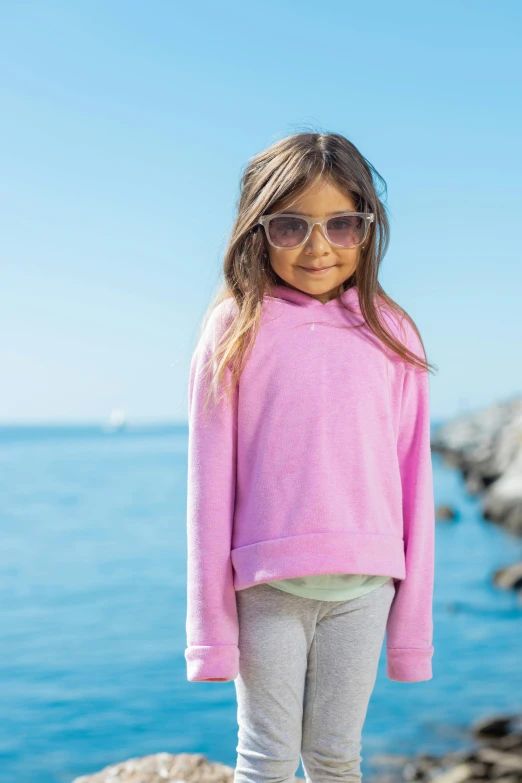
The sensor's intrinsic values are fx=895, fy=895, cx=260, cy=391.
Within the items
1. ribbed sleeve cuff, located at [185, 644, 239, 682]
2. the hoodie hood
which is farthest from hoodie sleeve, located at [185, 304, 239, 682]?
the hoodie hood

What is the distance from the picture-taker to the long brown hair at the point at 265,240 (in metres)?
2.10

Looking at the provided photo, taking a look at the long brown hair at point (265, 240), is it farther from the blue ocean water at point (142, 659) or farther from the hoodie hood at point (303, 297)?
the blue ocean water at point (142, 659)

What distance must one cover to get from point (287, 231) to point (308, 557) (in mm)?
763

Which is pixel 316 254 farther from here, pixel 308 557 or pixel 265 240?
pixel 308 557

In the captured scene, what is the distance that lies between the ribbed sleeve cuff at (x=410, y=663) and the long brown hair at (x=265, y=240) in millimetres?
694

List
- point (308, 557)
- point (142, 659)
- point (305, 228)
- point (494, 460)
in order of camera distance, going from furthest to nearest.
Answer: point (494, 460), point (142, 659), point (305, 228), point (308, 557)

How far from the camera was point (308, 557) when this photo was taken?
199cm

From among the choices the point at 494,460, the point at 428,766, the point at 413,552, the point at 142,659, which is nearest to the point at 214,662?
the point at 413,552

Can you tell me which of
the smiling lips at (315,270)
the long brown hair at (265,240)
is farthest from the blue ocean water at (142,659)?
the smiling lips at (315,270)

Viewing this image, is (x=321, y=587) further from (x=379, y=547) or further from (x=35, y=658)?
(x=35, y=658)

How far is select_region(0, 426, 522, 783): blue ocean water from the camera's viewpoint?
669 centimetres

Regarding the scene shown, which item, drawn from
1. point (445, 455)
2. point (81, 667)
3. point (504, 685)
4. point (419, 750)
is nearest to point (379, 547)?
point (419, 750)

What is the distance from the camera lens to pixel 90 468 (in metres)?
33.9

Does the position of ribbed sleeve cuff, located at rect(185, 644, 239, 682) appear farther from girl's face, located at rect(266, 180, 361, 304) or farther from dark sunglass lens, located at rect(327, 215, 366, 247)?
dark sunglass lens, located at rect(327, 215, 366, 247)
